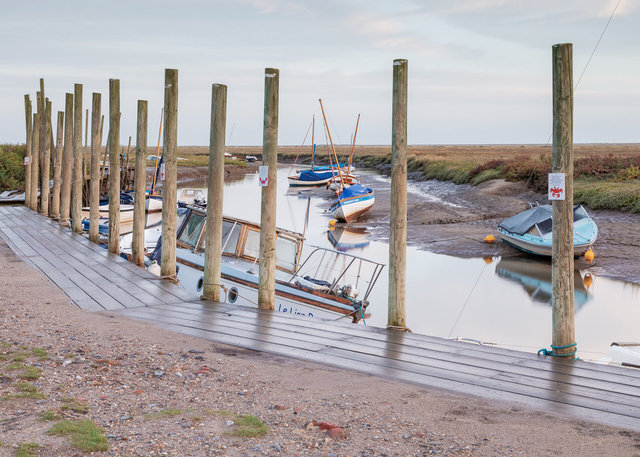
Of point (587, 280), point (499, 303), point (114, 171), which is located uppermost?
point (114, 171)

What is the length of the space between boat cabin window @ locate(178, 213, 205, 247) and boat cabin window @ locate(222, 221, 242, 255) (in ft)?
2.21

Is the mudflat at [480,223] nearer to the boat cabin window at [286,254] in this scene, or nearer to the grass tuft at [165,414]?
the boat cabin window at [286,254]

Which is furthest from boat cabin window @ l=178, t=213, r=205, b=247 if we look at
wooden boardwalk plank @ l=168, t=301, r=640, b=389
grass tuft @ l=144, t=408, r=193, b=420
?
grass tuft @ l=144, t=408, r=193, b=420

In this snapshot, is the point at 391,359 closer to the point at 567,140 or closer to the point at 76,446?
the point at 567,140

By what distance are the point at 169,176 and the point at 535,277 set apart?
13.5 metres

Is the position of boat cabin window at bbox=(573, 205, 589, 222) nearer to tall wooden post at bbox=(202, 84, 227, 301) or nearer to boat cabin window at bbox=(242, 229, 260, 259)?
boat cabin window at bbox=(242, 229, 260, 259)

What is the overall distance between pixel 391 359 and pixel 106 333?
3190 mm

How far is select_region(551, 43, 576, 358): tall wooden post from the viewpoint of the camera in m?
6.93

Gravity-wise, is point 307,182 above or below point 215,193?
above

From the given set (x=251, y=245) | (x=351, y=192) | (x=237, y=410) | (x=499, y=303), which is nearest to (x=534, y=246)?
(x=499, y=303)

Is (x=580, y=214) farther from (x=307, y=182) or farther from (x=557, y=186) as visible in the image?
(x=307, y=182)

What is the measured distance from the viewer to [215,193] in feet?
31.5

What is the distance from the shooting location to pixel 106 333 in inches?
298

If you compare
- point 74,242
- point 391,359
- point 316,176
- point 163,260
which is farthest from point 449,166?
point 391,359
